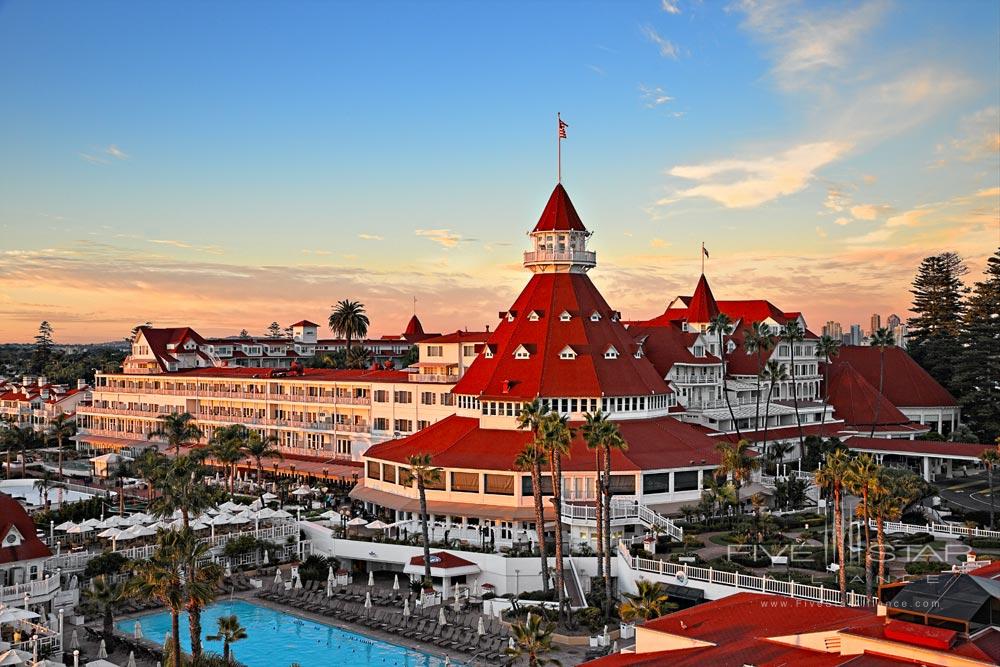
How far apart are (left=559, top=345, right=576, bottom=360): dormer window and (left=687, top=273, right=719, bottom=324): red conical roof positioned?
24.5 meters

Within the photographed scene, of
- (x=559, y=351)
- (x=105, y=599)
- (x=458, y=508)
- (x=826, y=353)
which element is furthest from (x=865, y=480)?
(x=826, y=353)

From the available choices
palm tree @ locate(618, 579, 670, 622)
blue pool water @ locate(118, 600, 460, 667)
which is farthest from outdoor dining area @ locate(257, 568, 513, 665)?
palm tree @ locate(618, 579, 670, 622)

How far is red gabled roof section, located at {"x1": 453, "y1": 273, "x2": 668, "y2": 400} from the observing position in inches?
2354

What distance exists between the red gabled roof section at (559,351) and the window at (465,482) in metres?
6.65

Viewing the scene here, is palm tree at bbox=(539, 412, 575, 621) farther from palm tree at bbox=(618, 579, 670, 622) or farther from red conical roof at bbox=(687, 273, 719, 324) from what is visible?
red conical roof at bbox=(687, 273, 719, 324)

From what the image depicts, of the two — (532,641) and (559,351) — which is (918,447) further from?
(532,641)

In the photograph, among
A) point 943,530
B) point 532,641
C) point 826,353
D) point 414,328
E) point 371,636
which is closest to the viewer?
point 532,641

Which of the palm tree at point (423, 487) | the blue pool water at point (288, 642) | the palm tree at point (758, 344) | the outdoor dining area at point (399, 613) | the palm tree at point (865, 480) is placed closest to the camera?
the palm tree at point (865, 480)

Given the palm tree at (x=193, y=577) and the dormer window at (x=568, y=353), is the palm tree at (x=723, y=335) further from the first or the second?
the palm tree at (x=193, y=577)

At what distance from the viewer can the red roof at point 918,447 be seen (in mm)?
64562

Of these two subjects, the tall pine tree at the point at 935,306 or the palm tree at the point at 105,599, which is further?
the tall pine tree at the point at 935,306

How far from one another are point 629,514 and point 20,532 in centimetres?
2974

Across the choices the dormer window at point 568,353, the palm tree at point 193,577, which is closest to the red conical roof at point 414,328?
the dormer window at point 568,353

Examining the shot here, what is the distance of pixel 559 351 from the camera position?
6212cm
